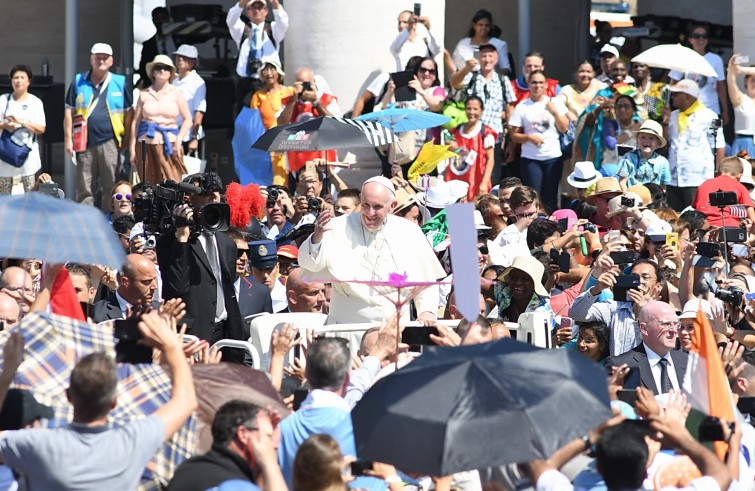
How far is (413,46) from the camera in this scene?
54.1 ft

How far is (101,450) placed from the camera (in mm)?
5777

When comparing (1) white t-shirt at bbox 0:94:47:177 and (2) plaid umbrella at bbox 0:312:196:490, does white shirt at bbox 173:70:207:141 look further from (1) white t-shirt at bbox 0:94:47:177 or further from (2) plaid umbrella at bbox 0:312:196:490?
(2) plaid umbrella at bbox 0:312:196:490

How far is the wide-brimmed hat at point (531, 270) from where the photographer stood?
10.9m

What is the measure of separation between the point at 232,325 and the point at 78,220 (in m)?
3.29

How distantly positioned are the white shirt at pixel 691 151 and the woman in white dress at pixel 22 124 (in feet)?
20.5

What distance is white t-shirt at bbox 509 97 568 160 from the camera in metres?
15.8

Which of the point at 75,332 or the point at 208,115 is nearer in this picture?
the point at 75,332

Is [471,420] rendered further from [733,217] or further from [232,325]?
[733,217]

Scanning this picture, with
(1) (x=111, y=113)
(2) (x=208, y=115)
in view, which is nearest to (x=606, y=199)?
(1) (x=111, y=113)

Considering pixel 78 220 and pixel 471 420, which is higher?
pixel 78 220

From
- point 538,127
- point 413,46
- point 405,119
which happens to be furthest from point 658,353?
point 413,46

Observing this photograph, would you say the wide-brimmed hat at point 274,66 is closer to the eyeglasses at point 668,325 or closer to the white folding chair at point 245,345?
the white folding chair at point 245,345

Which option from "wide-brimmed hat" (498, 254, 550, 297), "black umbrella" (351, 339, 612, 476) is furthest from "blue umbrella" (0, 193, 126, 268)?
"wide-brimmed hat" (498, 254, 550, 297)

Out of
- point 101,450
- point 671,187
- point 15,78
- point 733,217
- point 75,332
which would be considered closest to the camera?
point 101,450
